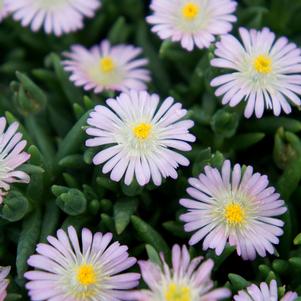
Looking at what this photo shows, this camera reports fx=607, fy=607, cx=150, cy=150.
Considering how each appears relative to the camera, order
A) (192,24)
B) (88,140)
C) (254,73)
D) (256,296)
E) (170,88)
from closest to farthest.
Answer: (256,296) → (88,140) → (254,73) → (192,24) → (170,88)

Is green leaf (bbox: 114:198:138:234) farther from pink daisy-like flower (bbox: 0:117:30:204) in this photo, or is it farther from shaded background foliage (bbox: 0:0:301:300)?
pink daisy-like flower (bbox: 0:117:30:204)

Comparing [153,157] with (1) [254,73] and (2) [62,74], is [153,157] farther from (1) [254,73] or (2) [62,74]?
(2) [62,74]

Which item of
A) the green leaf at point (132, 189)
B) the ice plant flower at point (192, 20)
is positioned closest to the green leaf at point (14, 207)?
the green leaf at point (132, 189)

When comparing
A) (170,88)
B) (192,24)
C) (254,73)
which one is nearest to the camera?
(254,73)

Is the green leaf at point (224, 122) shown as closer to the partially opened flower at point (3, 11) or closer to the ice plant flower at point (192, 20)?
the ice plant flower at point (192, 20)

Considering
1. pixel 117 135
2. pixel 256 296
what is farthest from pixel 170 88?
pixel 256 296

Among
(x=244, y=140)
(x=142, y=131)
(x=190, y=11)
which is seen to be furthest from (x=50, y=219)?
(x=190, y=11)
